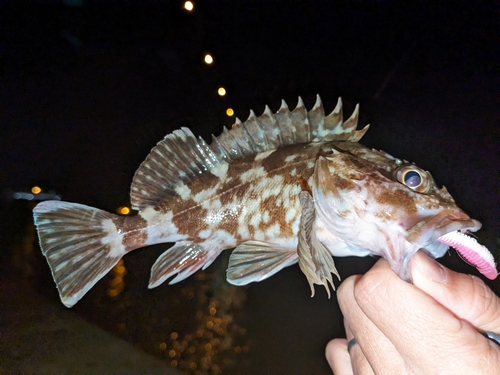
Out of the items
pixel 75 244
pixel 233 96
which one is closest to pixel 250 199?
pixel 75 244

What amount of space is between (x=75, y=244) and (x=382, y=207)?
51.2 inches

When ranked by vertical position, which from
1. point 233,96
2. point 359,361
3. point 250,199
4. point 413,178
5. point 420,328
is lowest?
point 359,361

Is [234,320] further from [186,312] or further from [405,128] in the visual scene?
[405,128]

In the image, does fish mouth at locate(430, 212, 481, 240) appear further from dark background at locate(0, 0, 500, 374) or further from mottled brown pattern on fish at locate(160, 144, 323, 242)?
dark background at locate(0, 0, 500, 374)

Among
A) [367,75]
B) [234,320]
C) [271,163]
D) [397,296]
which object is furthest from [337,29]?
[234,320]

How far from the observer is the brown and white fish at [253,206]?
103 cm

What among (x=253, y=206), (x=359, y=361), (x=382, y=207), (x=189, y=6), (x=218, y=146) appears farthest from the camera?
(x=189, y=6)

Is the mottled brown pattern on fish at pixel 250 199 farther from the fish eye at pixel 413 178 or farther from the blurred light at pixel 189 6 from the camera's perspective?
the blurred light at pixel 189 6

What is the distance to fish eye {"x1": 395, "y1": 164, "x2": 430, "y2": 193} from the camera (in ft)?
3.23

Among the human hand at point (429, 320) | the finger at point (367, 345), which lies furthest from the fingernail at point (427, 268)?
the finger at point (367, 345)

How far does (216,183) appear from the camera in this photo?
1.36 meters

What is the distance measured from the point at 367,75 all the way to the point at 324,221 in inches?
90.6

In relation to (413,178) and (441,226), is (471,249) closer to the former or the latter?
(441,226)

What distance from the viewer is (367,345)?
1.03 metres
